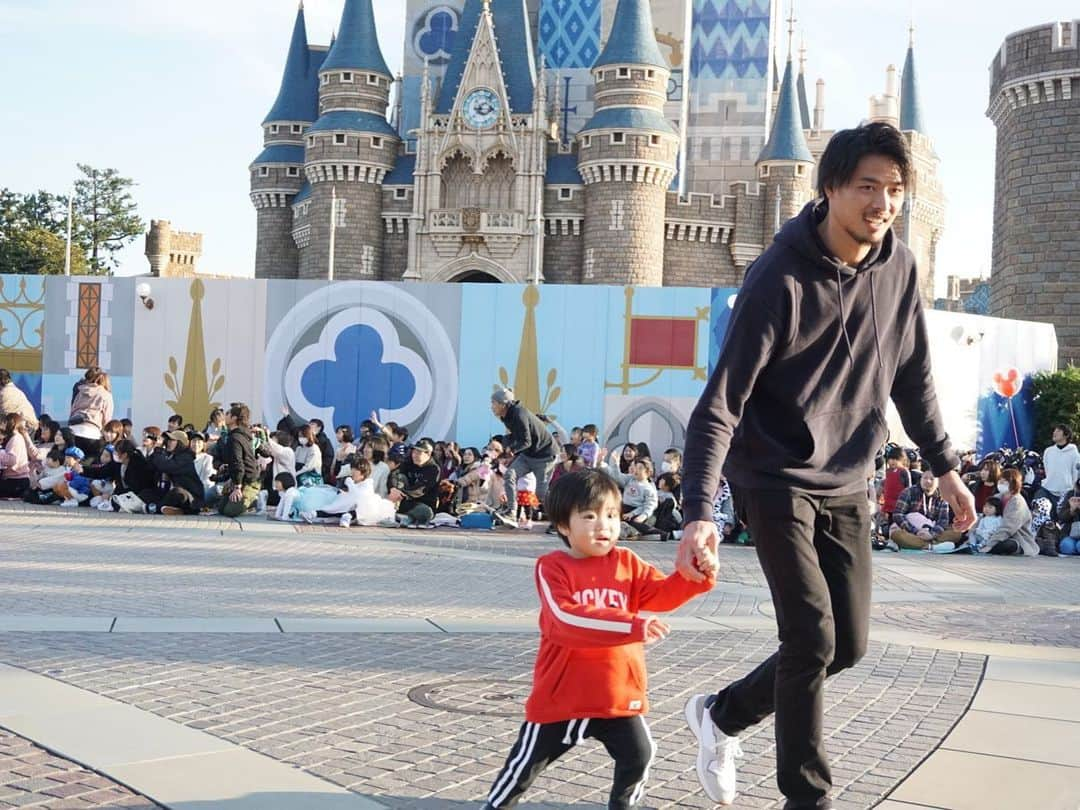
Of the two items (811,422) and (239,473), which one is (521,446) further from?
(811,422)

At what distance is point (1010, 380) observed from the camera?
18.8 metres

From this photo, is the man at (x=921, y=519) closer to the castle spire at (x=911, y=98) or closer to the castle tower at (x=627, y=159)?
the castle tower at (x=627, y=159)

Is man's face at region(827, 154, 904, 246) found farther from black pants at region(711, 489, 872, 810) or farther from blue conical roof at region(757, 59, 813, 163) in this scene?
blue conical roof at region(757, 59, 813, 163)

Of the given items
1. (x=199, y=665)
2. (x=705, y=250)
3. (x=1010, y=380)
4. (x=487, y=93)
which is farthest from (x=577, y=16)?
(x=199, y=665)

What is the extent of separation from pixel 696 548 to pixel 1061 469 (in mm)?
12513

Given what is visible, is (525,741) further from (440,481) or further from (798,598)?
(440,481)

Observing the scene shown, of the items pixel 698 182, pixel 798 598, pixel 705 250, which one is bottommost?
pixel 798 598

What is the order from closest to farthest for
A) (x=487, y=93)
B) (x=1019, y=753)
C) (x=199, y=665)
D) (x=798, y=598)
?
(x=798, y=598) → (x=1019, y=753) → (x=199, y=665) → (x=487, y=93)

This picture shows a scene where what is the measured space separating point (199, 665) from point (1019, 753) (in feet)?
9.89

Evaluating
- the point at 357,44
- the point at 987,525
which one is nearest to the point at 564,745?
the point at 987,525

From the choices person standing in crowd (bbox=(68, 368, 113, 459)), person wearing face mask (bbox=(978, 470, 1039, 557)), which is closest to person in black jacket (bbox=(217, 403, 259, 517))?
person standing in crowd (bbox=(68, 368, 113, 459))

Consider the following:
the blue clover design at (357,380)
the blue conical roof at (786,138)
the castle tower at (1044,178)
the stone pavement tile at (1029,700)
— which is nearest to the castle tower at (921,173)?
the blue conical roof at (786,138)

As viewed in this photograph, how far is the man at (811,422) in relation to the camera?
3.21 m

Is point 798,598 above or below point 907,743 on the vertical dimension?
above
